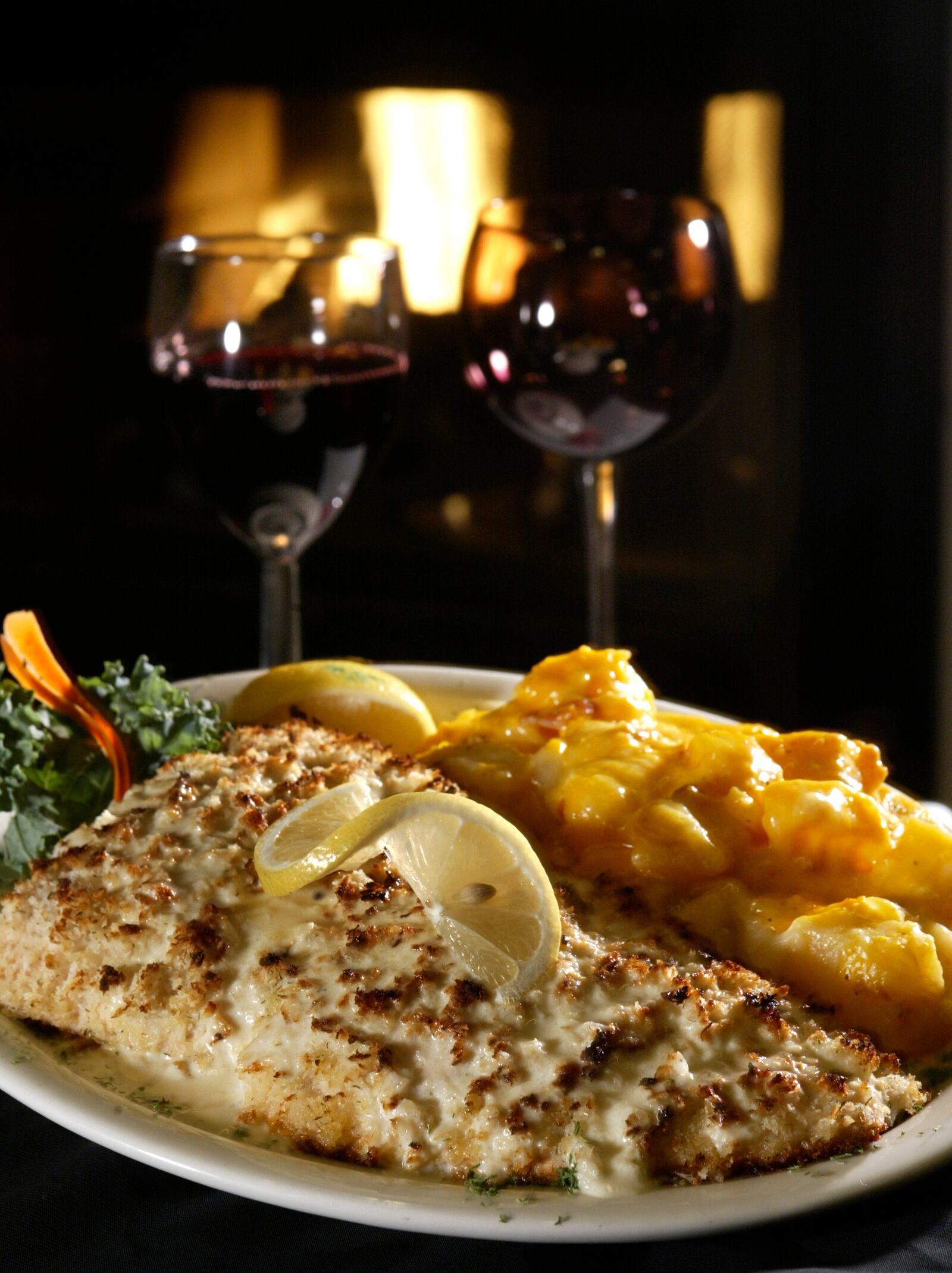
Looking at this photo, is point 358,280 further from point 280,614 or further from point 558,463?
point 558,463

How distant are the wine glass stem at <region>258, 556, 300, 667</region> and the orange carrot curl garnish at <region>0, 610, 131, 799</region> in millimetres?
427

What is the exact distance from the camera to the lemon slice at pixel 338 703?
5.61ft

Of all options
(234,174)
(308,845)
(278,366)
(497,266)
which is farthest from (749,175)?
(308,845)

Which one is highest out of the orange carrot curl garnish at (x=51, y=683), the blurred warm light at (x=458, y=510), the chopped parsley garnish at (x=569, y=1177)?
the orange carrot curl garnish at (x=51, y=683)

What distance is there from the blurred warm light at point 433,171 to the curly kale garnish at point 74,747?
6.99ft

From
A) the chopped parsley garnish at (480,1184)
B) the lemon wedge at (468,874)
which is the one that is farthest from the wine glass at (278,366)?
the chopped parsley garnish at (480,1184)

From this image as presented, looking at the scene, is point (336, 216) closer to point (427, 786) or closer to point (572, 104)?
point (572, 104)

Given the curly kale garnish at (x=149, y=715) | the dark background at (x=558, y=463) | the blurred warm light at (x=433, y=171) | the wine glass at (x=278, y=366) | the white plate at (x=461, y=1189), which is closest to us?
the white plate at (x=461, y=1189)

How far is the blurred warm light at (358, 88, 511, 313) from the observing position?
11.5 ft

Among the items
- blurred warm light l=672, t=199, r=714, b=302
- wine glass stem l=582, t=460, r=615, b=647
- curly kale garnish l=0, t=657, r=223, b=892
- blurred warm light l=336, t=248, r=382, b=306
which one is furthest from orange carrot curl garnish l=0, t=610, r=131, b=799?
blurred warm light l=672, t=199, r=714, b=302

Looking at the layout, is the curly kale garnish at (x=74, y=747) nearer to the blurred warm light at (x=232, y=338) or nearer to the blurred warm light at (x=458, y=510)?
the blurred warm light at (x=232, y=338)

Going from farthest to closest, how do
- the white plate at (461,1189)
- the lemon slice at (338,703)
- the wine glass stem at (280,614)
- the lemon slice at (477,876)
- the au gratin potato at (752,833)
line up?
the wine glass stem at (280,614) < the lemon slice at (338,703) < the au gratin potato at (752,833) < the lemon slice at (477,876) < the white plate at (461,1189)

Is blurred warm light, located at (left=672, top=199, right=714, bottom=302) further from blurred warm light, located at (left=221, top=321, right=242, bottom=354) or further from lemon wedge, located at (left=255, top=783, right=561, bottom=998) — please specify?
lemon wedge, located at (left=255, top=783, right=561, bottom=998)

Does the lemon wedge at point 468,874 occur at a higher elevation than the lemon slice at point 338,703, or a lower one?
higher
